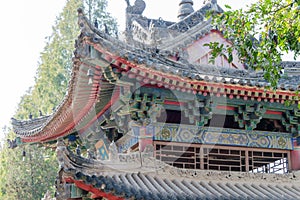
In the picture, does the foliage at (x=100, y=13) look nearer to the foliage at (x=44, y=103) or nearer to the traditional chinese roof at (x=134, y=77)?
the foliage at (x=44, y=103)

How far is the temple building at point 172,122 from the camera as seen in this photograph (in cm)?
835

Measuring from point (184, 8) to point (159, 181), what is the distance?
6462 mm

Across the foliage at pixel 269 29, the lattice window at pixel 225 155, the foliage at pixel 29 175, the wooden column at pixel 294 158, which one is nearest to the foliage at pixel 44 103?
the foliage at pixel 29 175

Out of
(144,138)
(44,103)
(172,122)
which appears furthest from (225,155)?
(44,103)

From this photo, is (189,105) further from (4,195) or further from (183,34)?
(4,195)

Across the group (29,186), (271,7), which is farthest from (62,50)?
(271,7)

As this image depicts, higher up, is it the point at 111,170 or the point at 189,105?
the point at 189,105

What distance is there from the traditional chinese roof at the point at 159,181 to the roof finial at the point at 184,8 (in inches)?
220

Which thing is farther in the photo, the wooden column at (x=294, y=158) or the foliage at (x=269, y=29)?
the wooden column at (x=294, y=158)

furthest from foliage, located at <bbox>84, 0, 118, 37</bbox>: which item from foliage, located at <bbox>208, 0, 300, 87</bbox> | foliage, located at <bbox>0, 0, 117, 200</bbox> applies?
foliage, located at <bbox>208, 0, 300, 87</bbox>

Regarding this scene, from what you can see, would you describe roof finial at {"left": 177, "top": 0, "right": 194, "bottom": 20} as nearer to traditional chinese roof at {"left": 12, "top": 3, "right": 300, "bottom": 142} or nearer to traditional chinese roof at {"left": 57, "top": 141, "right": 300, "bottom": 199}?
traditional chinese roof at {"left": 12, "top": 3, "right": 300, "bottom": 142}

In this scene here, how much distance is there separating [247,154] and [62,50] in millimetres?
18040

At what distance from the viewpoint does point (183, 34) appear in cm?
1166

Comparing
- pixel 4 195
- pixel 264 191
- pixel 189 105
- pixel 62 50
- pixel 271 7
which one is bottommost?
pixel 4 195
